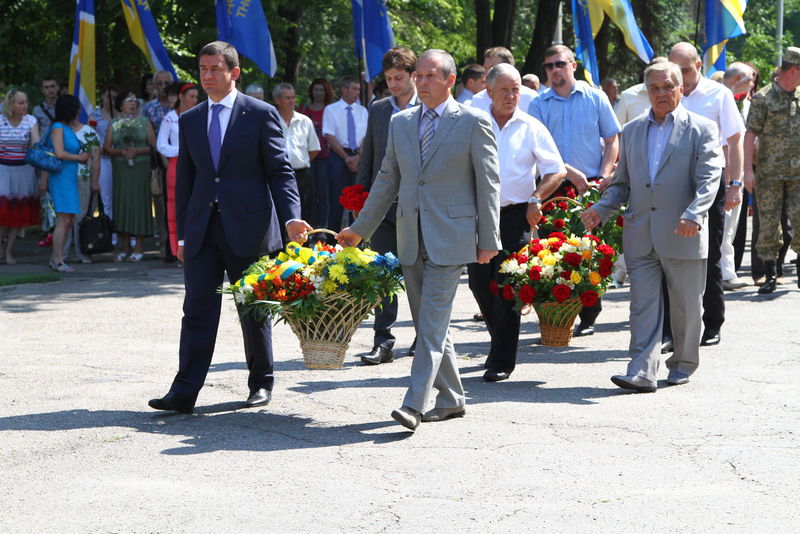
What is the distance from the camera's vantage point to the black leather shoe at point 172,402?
6.89 meters

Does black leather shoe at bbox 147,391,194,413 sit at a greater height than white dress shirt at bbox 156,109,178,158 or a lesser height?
lesser

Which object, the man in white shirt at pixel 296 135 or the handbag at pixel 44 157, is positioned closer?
the man in white shirt at pixel 296 135

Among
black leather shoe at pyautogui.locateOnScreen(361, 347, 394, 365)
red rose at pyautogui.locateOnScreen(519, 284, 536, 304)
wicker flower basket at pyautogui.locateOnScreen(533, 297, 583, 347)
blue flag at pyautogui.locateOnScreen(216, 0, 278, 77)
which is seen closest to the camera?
red rose at pyautogui.locateOnScreen(519, 284, 536, 304)

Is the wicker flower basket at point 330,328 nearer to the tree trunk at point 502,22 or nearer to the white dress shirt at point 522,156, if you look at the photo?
the white dress shirt at point 522,156

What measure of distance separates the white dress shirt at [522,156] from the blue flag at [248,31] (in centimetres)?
664

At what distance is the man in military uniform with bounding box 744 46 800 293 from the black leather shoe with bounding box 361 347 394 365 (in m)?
4.43

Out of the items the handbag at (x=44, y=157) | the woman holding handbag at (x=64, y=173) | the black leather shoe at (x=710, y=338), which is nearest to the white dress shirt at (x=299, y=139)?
the woman holding handbag at (x=64, y=173)

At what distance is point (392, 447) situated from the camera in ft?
20.1

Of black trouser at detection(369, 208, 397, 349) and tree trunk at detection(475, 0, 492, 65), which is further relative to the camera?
tree trunk at detection(475, 0, 492, 65)

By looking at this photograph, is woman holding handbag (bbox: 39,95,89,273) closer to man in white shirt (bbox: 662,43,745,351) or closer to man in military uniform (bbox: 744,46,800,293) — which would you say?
man in military uniform (bbox: 744,46,800,293)

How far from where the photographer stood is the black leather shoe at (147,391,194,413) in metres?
6.89

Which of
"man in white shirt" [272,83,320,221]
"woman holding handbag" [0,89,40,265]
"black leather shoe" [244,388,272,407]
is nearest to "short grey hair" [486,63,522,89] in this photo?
"black leather shoe" [244,388,272,407]

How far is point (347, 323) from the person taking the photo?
6.65 metres

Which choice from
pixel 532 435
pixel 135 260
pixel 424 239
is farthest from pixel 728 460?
pixel 135 260
